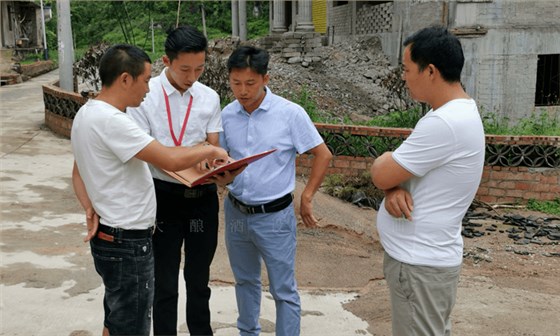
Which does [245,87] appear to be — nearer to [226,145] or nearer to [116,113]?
[226,145]

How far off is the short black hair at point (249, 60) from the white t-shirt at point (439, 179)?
99 cm

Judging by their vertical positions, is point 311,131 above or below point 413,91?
below

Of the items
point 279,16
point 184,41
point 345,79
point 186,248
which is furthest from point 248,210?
point 279,16

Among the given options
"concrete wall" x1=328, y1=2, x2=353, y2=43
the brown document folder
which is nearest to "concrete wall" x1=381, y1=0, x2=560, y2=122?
"concrete wall" x1=328, y1=2, x2=353, y2=43

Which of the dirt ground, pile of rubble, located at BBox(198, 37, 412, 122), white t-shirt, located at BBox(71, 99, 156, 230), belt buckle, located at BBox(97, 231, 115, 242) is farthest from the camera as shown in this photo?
pile of rubble, located at BBox(198, 37, 412, 122)

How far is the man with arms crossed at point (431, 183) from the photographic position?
2180mm

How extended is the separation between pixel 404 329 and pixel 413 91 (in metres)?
0.95

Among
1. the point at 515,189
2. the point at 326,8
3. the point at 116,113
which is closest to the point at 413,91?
the point at 116,113

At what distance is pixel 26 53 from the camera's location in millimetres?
28031

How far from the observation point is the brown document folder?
261cm

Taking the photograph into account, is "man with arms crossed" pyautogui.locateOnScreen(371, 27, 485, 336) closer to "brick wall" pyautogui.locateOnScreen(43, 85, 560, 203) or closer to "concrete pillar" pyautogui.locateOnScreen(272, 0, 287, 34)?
"brick wall" pyautogui.locateOnScreen(43, 85, 560, 203)

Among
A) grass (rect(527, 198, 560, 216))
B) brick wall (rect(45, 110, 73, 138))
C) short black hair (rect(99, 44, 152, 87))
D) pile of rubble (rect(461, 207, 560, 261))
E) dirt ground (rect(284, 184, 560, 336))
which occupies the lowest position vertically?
pile of rubble (rect(461, 207, 560, 261))

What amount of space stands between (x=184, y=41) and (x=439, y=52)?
1.28 metres

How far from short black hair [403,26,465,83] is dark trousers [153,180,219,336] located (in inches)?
53.3
